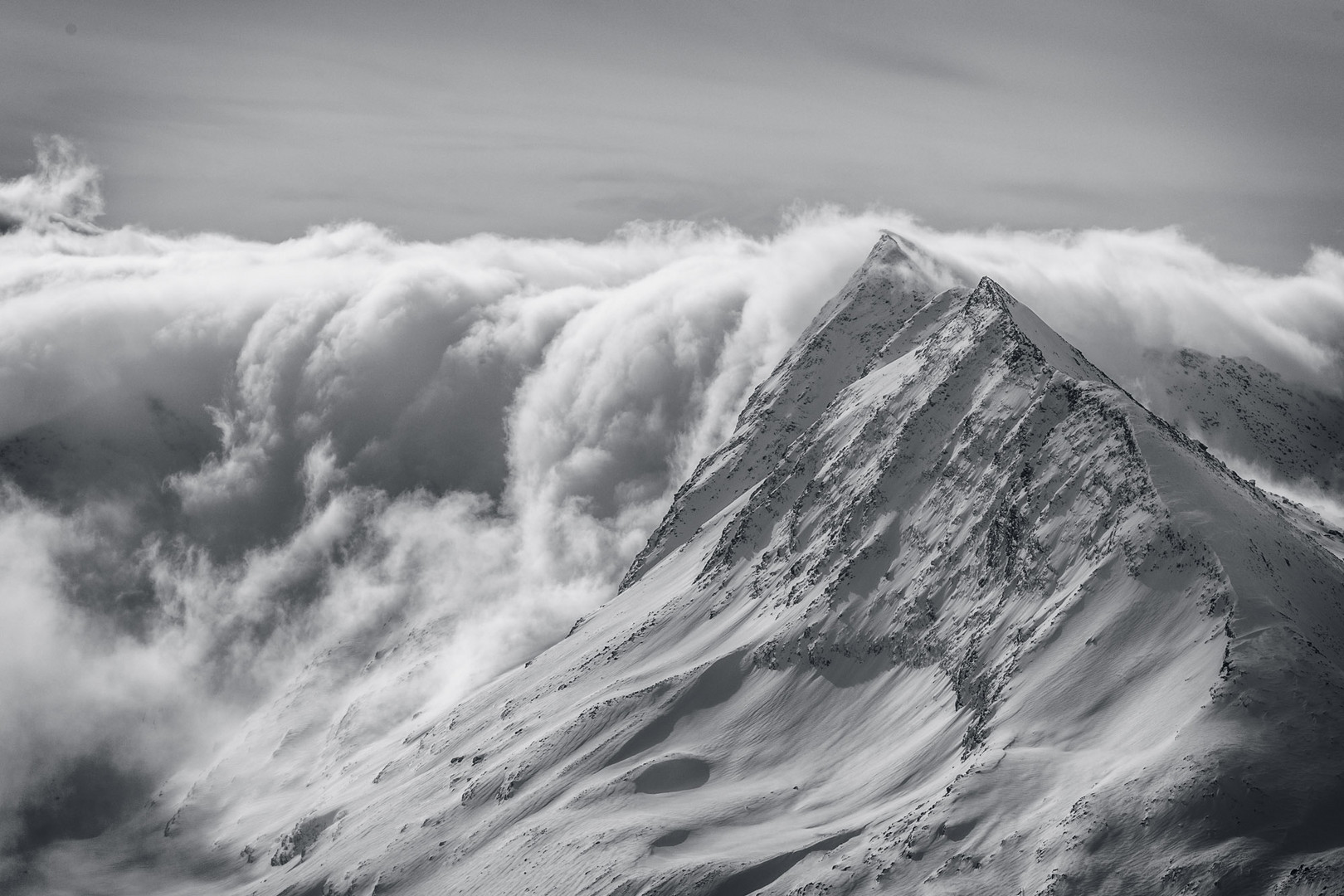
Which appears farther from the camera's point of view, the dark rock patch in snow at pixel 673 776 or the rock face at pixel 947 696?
the dark rock patch in snow at pixel 673 776

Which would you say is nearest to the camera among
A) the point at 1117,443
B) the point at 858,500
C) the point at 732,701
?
the point at 1117,443

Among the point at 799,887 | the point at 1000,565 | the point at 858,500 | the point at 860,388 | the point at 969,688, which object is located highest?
the point at 860,388

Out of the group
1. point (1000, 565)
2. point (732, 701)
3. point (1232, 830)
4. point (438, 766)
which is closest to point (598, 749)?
point (732, 701)

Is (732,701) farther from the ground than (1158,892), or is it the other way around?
(732,701)

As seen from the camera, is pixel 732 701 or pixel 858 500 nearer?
pixel 732 701

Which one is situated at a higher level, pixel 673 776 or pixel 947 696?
pixel 673 776

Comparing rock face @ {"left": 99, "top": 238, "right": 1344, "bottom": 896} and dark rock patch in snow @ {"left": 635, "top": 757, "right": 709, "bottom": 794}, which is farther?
dark rock patch in snow @ {"left": 635, "top": 757, "right": 709, "bottom": 794}

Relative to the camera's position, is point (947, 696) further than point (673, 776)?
No

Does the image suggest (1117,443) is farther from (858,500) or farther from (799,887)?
(799,887)
